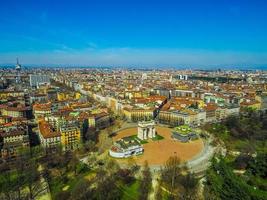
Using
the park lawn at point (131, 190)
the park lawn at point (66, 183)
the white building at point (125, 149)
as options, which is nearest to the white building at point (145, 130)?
→ the white building at point (125, 149)

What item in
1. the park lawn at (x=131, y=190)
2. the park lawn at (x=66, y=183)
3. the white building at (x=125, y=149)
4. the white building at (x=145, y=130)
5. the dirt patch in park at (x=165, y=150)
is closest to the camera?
the park lawn at (x=131, y=190)

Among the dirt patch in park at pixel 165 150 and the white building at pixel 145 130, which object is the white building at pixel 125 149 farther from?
the white building at pixel 145 130

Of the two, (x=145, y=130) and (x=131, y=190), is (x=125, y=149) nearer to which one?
(x=145, y=130)

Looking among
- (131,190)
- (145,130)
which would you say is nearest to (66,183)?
(131,190)

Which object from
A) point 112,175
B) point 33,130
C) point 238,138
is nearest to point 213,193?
point 112,175

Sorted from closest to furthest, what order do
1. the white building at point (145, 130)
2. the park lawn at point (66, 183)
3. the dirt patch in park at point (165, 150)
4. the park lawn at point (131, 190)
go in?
1. the park lawn at point (131, 190)
2. the park lawn at point (66, 183)
3. the dirt patch in park at point (165, 150)
4. the white building at point (145, 130)

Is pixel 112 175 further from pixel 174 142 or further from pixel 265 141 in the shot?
pixel 265 141
